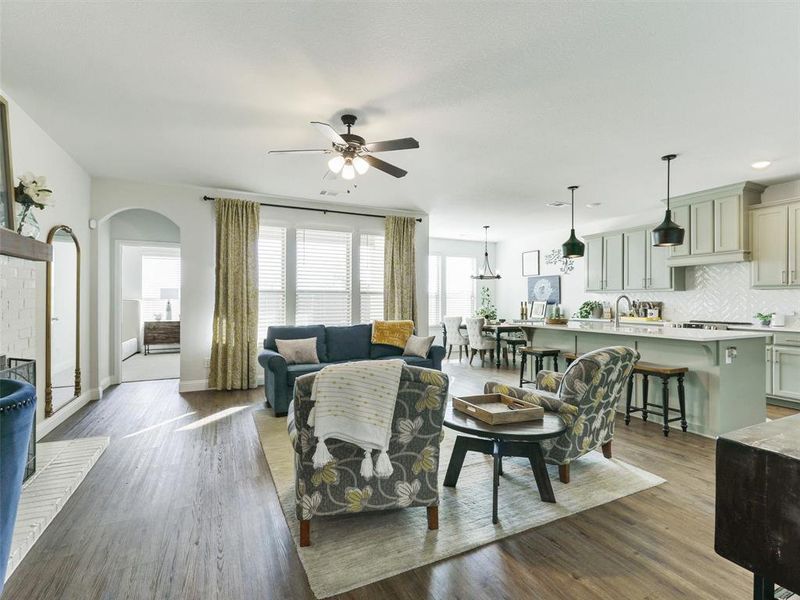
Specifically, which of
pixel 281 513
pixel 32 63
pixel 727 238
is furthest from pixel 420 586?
pixel 727 238

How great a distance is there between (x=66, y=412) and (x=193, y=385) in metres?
1.42

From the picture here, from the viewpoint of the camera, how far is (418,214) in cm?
682

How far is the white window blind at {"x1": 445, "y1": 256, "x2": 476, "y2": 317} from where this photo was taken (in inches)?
375

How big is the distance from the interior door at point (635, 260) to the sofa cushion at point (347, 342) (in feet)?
14.7

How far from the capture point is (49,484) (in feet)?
8.46

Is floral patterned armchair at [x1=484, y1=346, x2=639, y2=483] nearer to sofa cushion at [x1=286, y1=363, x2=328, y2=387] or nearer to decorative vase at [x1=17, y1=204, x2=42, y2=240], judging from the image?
sofa cushion at [x1=286, y1=363, x2=328, y2=387]

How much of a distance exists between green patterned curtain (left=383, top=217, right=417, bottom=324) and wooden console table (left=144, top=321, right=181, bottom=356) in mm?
5473

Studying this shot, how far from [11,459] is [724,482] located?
170 centimetres

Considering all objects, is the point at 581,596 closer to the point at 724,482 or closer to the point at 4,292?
the point at 724,482

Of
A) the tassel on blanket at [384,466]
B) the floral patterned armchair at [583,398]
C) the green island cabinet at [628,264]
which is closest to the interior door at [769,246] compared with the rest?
the green island cabinet at [628,264]

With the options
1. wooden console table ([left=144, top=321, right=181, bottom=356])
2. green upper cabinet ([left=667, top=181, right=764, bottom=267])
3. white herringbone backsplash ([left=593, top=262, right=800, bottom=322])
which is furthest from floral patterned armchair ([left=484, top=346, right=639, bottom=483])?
wooden console table ([left=144, top=321, right=181, bottom=356])

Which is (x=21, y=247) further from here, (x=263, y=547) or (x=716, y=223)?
(x=716, y=223)

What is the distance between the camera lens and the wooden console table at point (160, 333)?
8.84 meters

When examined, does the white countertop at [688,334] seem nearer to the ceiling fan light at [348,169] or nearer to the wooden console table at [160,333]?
the ceiling fan light at [348,169]
